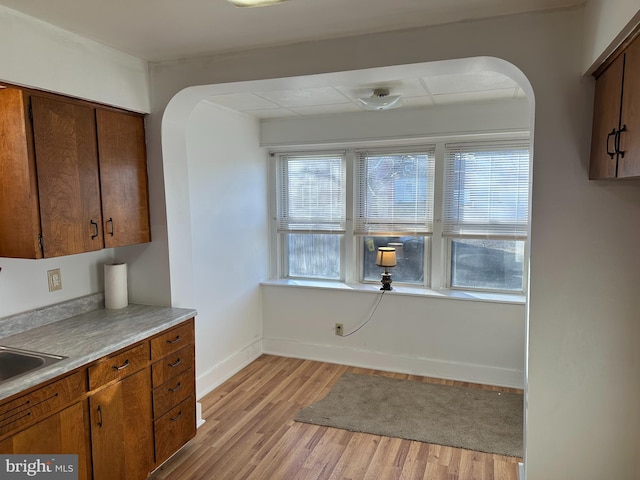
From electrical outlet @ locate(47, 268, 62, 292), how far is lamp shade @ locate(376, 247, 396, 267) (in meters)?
2.56

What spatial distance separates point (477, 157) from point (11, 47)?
3345 mm

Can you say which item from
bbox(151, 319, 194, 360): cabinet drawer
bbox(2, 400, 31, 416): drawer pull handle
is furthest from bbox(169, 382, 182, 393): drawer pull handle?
bbox(2, 400, 31, 416): drawer pull handle

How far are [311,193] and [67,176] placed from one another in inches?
98.8

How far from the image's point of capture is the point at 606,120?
1.70 meters

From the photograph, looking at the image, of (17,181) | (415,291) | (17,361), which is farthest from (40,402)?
(415,291)

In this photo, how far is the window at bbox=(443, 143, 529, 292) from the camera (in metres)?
3.67

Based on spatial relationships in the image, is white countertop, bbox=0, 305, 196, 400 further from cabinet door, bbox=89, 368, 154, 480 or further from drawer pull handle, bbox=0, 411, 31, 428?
cabinet door, bbox=89, 368, 154, 480

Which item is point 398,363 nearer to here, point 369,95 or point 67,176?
point 369,95

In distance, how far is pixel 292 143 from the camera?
13.6 feet

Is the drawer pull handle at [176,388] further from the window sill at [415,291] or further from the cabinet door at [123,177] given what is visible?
the window sill at [415,291]

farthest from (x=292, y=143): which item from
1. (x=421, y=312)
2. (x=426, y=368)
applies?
(x=426, y=368)

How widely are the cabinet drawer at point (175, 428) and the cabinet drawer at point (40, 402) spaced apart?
0.65 metres

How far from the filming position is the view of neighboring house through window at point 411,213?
3.73 m

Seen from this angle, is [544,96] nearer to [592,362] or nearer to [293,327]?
[592,362]
